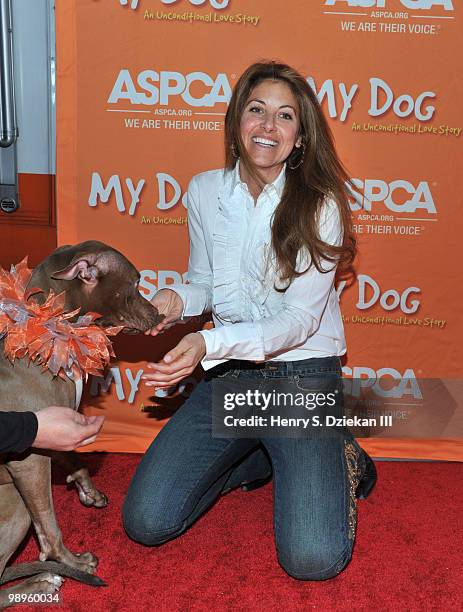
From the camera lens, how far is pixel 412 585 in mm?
2602

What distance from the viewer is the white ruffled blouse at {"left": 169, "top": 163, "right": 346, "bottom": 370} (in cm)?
255

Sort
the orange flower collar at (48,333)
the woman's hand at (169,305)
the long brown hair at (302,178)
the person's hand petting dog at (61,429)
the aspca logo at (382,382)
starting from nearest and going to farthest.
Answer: the person's hand petting dog at (61,429), the orange flower collar at (48,333), the long brown hair at (302,178), the woman's hand at (169,305), the aspca logo at (382,382)

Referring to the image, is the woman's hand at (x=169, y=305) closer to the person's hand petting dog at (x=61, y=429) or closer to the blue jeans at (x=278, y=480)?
the blue jeans at (x=278, y=480)

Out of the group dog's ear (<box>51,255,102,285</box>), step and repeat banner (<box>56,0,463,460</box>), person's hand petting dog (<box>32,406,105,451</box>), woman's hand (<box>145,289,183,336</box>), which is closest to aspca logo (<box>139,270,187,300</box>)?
step and repeat banner (<box>56,0,463,460</box>)

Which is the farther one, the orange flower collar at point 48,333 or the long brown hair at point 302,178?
the long brown hair at point 302,178

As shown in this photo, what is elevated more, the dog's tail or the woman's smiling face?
the woman's smiling face

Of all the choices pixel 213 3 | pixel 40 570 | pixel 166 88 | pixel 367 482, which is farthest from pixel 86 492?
pixel 213 3

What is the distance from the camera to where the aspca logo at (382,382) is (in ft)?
11.8

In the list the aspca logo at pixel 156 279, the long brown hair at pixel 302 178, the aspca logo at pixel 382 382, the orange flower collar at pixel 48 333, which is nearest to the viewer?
the orange flower collar at pixel 48 333

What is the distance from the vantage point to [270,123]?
270 cm

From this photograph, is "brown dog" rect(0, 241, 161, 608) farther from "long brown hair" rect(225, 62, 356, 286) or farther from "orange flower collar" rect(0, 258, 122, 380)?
"long brown hair" rect(225, 62, 356, 286)

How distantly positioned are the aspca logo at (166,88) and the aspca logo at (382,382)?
147cm

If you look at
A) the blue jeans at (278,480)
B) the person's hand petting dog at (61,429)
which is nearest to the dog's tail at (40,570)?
the blue jeans at (278,480)

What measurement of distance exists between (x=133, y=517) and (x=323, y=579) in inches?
28.8
